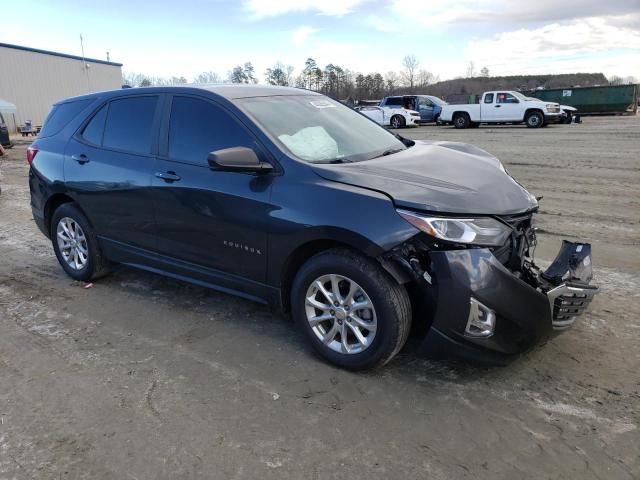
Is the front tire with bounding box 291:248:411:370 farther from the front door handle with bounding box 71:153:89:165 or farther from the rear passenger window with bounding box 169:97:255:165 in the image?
the front door handle with bounding box 71:153:89:165

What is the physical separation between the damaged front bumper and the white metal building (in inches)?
1526

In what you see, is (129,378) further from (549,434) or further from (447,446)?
(549,434)

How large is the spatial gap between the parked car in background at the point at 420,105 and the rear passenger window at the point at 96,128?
83.4 feet

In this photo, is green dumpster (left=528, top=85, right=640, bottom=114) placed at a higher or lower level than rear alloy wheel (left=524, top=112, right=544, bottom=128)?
higher

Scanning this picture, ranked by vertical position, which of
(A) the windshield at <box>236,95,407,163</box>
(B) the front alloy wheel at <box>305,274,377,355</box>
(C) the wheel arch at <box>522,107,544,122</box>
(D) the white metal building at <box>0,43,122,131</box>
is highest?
(D) the white metal building at <box>0,43,122,131</box>

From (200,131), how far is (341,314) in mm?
1821

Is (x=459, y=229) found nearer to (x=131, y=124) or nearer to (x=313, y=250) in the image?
(x=313, y=250)

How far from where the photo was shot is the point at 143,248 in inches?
175

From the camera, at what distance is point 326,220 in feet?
10.5

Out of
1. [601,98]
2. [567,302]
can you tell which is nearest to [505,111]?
[601,98]

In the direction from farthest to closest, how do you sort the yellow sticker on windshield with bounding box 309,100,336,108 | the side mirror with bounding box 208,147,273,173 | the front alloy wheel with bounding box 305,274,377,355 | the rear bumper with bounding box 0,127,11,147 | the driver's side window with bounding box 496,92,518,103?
the driver's side window with bounding box 496,92,518,103 → the rear bumper with bounding box 0,127,11,147 → the yellow sticker on windshield with bounding box 309,100,336,108 → the side mirror with bounding box 208,147,273,173 → the front alloy wheel with bounding box 305,274,377,355

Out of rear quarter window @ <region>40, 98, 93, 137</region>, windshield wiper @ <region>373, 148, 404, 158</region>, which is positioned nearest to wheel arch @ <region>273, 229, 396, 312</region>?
windshield wiper @ <region>373, 148, 404, 158</region>

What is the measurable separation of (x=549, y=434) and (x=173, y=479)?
76.4 inches

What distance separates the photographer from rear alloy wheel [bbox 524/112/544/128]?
23.7 metres
